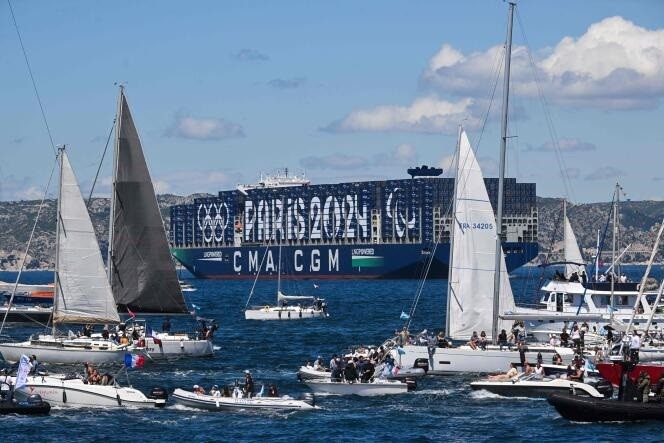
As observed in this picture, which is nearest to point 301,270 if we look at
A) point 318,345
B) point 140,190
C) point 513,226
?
point 513,226

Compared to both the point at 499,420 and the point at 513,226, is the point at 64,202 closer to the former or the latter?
the point at 499,420

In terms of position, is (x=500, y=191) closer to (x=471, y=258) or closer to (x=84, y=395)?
(x=471, y=258)

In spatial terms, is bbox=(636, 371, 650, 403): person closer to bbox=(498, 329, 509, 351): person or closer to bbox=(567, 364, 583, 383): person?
bbox=(567, 364, 583, 383): person

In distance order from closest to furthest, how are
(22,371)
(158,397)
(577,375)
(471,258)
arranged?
(22,371)
(158,397)
(577,375)
(471,258)

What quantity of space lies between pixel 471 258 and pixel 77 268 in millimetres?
15375

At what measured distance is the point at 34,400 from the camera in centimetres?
4091

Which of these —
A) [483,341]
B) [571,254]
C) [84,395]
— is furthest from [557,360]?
[571,254]

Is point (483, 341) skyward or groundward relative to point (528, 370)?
skyward

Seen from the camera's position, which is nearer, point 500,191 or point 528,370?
point 528,370

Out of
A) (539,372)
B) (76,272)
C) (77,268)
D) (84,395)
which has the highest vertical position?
(77,268)

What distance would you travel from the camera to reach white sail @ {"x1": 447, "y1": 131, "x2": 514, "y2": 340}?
171 ft

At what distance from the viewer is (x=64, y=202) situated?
5425cm

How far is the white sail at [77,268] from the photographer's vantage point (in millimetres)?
53844

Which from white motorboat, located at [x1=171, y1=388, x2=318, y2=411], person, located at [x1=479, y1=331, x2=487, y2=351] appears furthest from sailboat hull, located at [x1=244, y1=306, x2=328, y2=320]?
white motorboat, located at [x1=171, y1=388, x2=318, y2=411]
